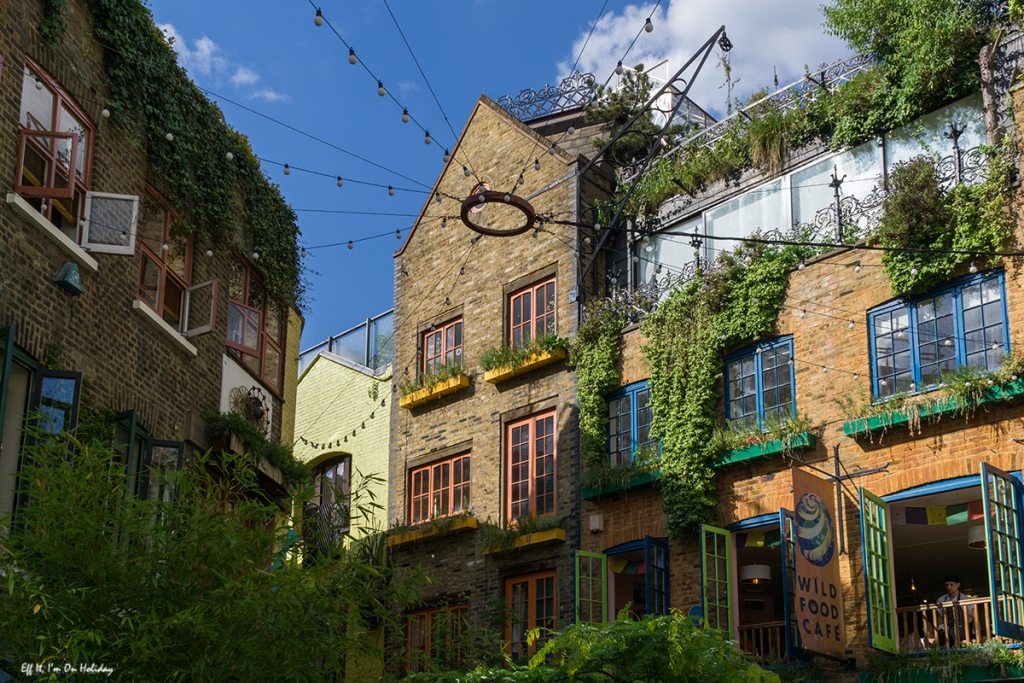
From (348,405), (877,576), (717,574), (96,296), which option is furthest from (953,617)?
(348,405)

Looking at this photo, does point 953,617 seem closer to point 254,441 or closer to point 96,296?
point 254,441

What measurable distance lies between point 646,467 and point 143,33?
29.8 feet

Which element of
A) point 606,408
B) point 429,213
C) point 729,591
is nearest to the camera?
point 729,591

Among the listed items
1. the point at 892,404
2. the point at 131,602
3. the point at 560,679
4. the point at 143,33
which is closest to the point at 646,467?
the point at 892,404

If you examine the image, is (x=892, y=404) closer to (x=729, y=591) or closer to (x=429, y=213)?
(x=729, y=591)

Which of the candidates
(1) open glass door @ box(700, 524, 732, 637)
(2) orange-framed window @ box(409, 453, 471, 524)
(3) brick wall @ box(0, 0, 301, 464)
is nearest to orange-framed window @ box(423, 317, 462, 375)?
(2) orange-framed window @ box(409, 453, 471, 524)

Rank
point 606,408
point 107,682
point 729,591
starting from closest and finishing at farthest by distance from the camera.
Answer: point 107,682, point 729,591, point 606,408

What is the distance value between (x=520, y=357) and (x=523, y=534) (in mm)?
2941

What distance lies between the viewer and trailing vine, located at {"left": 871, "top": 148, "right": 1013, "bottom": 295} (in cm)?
1506

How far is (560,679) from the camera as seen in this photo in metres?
10.9

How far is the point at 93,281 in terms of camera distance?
47.1ft

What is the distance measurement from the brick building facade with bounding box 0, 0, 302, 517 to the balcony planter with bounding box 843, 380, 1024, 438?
8.37 m

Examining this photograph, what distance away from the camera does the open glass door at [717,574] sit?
16281mm

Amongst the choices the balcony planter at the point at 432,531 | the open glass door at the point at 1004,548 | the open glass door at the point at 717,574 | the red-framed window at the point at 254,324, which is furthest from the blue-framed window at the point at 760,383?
the red-framed window at the point at 254,324
